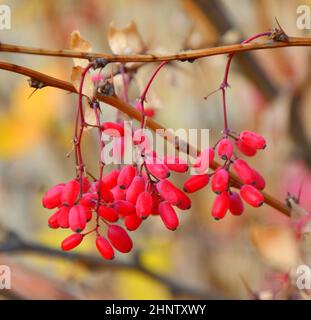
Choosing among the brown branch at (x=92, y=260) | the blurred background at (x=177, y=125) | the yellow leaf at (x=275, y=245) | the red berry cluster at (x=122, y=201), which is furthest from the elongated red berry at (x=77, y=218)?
the blurred background at (x=177, y=125)

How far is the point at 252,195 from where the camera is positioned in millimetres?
1190

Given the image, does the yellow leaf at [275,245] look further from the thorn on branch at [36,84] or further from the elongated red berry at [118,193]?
the thorn on branch at [36,84]

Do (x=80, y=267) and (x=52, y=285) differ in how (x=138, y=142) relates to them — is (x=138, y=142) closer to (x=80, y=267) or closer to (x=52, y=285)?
(x=80, y=267)

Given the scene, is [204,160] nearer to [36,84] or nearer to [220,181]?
[220,181]

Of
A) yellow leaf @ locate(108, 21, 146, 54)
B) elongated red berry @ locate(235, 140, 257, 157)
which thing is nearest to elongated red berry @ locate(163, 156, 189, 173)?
elongated red berry @ locate(235, 140, 257, 157)

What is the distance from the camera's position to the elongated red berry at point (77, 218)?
1111 mm

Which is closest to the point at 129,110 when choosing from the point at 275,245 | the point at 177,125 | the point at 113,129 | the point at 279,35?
the point at 113,129

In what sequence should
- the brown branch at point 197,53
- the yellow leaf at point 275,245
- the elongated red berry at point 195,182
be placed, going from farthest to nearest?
the yellow leaf at point 275,245 < the elongated red berry at point 195,182 < the brown branch at point 197,53

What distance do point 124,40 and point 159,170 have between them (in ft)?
1.27

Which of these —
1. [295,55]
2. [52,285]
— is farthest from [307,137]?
[52,285]

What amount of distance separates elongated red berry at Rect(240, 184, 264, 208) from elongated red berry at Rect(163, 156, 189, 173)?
115mm

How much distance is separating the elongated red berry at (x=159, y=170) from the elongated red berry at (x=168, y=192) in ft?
0.06

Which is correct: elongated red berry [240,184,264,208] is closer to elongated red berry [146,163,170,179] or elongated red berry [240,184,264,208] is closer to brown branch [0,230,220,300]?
elongated red berry [146,163,170,179]
